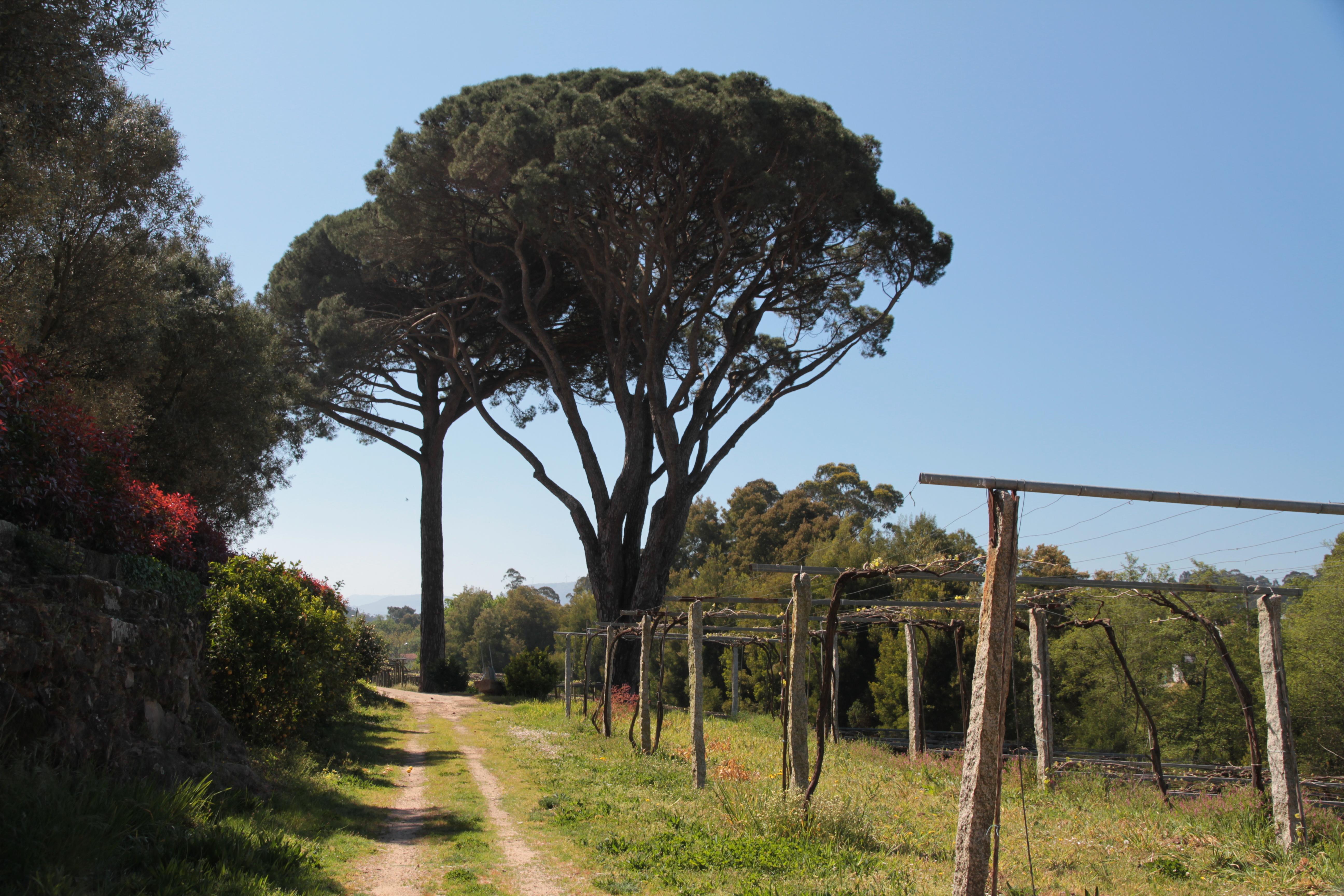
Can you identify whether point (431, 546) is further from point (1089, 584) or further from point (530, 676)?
point (1089, 584)

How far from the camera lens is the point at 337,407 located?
26.0 m

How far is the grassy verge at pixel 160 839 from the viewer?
4.71m

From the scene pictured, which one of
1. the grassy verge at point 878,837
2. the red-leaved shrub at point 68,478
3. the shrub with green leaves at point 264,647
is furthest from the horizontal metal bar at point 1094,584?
the red-leaved shrub at point 68,478

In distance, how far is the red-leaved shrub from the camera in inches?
280

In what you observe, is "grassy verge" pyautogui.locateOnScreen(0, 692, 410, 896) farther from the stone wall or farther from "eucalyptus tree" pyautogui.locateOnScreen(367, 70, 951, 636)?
"eucalyptus tree" pyautogui.locateOnScreen(367, 70, 951, 636)

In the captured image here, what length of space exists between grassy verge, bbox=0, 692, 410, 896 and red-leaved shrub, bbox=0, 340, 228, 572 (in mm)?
2704

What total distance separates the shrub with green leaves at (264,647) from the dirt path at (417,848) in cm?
195

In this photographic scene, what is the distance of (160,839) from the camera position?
5.62m

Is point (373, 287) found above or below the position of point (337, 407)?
above

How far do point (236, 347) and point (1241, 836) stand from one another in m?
16.0

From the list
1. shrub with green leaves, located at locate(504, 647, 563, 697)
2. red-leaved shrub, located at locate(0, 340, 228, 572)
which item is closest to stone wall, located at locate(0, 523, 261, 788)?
red-leaved shrub, located at locate(0, 340, 228, 572)

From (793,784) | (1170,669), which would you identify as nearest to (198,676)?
(793,784)

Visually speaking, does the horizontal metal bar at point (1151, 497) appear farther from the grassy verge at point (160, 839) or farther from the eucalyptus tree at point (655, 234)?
the eucalyptus tree at point (655, 234)

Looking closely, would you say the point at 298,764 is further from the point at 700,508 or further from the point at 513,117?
the point at 700,508
